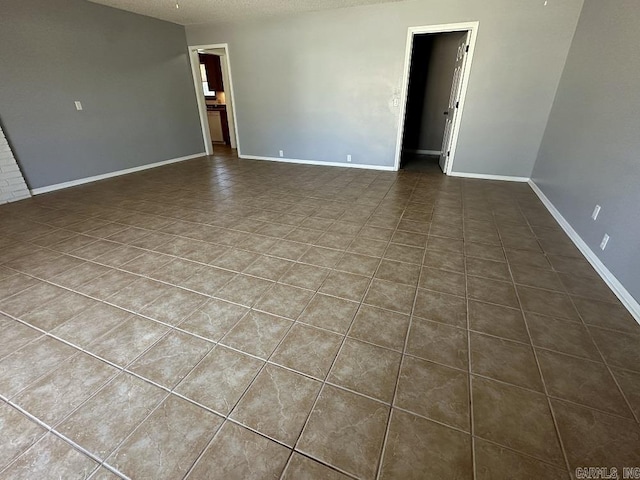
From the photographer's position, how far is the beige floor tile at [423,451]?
1097mm

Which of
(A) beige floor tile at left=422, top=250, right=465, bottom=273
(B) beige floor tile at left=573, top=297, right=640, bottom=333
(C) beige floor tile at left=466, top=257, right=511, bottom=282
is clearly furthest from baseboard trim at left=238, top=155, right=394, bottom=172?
(B) beige floor tile at left=573, top=297, right=640, bottom=333

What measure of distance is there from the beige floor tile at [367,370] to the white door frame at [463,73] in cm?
423

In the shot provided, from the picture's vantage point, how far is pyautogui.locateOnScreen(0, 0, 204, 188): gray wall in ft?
12.7

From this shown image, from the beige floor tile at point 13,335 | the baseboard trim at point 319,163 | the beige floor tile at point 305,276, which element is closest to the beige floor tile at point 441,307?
the beige floor tile at point 305,276

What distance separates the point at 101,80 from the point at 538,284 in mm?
6300

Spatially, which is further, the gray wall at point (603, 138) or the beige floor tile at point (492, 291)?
the gray wall at point (603, 138)

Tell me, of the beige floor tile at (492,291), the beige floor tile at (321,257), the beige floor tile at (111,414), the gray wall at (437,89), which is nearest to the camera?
the beige floor tile at (111,414)

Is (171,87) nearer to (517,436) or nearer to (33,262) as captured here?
(33,262)

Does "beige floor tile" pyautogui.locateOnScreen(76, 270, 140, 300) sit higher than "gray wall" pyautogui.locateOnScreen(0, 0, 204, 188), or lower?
lower

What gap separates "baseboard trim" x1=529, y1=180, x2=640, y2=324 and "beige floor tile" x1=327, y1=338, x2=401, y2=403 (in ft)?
5.39

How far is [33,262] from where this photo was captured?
254cm

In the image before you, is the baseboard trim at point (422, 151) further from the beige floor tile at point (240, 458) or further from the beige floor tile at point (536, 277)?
the beige floor tile at point (240, 458)

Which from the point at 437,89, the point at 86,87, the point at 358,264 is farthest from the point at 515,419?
the point at 437,89

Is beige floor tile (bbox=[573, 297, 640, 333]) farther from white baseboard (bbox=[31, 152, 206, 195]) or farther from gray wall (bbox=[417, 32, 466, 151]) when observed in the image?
white baseboard (bbox=[31, 152, 206, 195])
